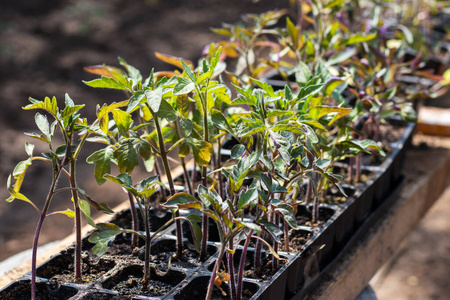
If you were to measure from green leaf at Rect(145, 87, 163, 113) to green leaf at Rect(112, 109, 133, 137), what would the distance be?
0.15 m

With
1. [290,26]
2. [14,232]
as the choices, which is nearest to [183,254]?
[290,26]

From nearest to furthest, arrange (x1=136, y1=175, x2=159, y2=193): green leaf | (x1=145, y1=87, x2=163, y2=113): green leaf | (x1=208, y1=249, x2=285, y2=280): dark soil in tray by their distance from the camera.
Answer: (x1=145, y1=87, x2=163, y2=113): green leaf < (x1=136, y1=175, x2=159, y2=193): green leaf < (x1=208, y1=249, x2=285, y2=280): dark soil in tray

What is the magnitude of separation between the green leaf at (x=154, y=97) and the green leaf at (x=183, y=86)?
0.03 metres

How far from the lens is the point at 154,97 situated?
98 centimetres

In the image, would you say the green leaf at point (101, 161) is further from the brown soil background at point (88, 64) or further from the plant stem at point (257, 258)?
the brown soil background at point (88, 64)

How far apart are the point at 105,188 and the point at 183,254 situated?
2477 mm

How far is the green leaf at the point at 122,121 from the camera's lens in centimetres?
112

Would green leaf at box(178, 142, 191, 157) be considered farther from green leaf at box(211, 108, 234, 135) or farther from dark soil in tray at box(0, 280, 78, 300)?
dark soil in tray at box(0, 280, 78, 300)

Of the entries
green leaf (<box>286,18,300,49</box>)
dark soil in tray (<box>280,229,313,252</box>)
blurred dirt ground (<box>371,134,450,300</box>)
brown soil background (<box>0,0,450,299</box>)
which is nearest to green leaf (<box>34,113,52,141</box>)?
dark soil in tray (<box>280,229,313,252</box>)

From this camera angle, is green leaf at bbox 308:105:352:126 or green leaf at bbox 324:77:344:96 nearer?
green leaf at bbox 308:105:352:126

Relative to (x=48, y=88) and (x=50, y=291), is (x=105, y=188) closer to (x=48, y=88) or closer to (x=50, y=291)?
(x=48, y=88)

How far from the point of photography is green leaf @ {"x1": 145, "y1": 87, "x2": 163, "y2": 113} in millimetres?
961

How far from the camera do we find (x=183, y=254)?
4.27ft

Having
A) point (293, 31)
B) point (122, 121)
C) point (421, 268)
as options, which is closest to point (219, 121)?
point (122, 121)
